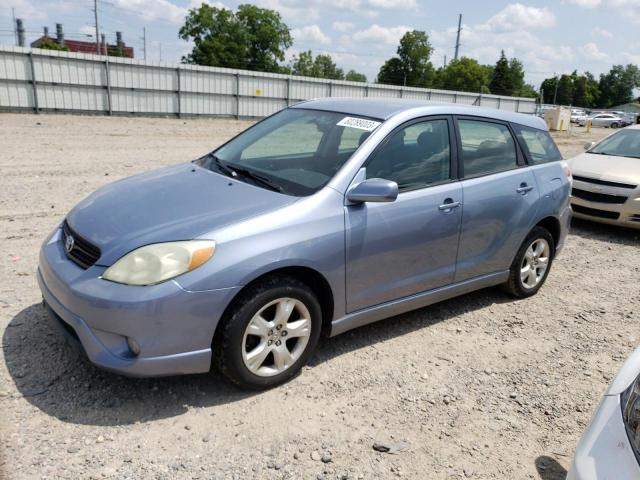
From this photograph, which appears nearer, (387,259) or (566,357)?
(387,259)

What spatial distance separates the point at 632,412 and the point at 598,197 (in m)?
6.63

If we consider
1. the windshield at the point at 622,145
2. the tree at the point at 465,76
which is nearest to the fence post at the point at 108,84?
the windshield at the point at 622,145

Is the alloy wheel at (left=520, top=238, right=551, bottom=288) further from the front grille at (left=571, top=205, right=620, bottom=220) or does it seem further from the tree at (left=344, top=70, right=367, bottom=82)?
the tree at (left=344, top=70, right=367, bottom=82)

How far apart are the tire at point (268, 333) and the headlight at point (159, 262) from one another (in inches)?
13.8

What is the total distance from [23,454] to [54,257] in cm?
117

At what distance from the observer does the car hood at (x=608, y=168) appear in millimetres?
7828

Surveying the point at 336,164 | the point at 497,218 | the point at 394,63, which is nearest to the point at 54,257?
the point at 336,164

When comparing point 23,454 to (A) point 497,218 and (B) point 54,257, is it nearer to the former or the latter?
(B) point 54,257

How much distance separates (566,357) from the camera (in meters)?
4.25

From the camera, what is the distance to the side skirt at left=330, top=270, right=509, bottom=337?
3.77m

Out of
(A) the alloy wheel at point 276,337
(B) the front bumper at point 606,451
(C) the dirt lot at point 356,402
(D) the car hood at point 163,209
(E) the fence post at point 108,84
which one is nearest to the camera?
(B) the front bumper at point 606,451

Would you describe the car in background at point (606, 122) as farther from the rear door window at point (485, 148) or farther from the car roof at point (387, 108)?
the car roof at point (387, 108)

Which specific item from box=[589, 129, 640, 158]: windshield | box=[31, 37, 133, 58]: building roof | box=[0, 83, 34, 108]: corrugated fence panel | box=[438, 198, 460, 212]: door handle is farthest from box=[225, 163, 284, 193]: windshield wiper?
box=[31, 37, 133, 58]: building roof

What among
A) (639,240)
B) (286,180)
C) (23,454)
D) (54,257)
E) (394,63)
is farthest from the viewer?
(394,63)
